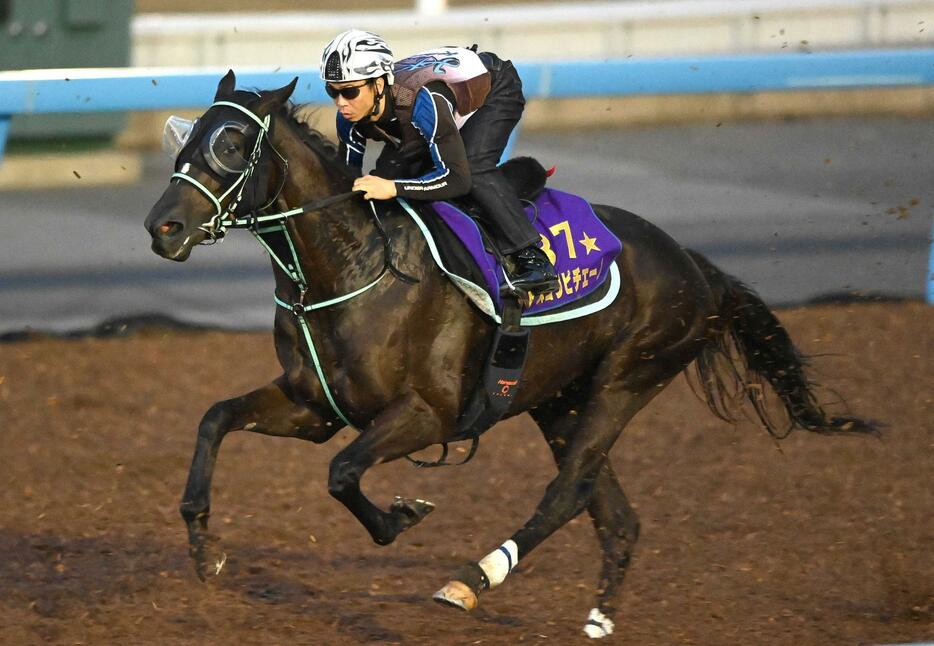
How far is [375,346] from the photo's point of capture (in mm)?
4223

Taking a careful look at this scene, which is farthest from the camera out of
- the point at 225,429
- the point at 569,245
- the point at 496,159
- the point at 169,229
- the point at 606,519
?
the point at 606,519

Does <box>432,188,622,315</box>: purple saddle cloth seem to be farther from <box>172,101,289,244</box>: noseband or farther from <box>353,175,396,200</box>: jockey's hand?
<box>172,101,289,244</box>: noseband

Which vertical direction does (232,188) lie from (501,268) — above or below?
above

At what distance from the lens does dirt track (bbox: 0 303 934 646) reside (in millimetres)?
4676

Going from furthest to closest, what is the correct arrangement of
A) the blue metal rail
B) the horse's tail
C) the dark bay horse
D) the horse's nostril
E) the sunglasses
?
the blue metal rail
the horse's tail
the sunglasses
the dark bay horse
the horse's nostril

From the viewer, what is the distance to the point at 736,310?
17.4ft

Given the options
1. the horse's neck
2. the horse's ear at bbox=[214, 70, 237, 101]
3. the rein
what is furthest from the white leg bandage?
the horse's ear at bbox=[214, 70, 237, 101]

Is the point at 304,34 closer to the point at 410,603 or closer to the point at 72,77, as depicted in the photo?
the point at 72,77

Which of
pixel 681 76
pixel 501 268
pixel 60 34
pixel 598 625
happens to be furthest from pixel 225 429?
pixel 60 34

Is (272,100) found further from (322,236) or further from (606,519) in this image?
(606,519)

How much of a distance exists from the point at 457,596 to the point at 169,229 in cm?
137

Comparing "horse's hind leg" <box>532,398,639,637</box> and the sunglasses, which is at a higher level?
the sunglasses

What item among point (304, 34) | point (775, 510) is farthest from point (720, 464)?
point (304, 34)

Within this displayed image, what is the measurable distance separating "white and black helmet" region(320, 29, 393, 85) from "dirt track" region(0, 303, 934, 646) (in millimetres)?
1808
